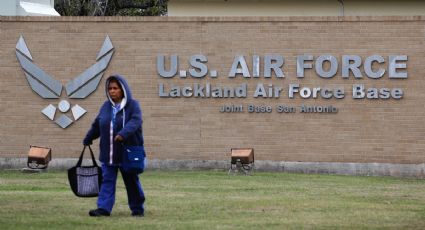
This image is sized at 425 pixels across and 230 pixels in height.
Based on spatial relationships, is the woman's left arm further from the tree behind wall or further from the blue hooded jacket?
the tree behind wall

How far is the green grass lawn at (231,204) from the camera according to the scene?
41.1 feet

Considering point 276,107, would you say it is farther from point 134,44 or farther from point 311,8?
point 311,8

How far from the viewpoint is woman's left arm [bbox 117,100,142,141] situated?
504 inches

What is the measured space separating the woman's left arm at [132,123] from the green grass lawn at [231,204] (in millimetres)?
1080

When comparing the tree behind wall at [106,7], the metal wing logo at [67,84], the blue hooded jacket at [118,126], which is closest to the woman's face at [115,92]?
the blue hooded jacket at [118,126]

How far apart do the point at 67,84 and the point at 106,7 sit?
1982 centimetres

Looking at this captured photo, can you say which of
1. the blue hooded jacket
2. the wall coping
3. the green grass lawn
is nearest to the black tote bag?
the green grass lawn

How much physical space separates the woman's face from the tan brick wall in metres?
10.5

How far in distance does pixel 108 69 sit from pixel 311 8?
28.3ft

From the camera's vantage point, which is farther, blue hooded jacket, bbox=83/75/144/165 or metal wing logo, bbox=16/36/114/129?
metal wing logo, bbox=16/36/114/129

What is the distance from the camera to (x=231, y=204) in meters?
15.0

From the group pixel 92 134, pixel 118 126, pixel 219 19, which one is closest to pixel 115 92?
pixel 118 126

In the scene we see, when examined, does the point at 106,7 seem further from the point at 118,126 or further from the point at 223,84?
the point at 118,126

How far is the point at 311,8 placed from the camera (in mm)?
30234
